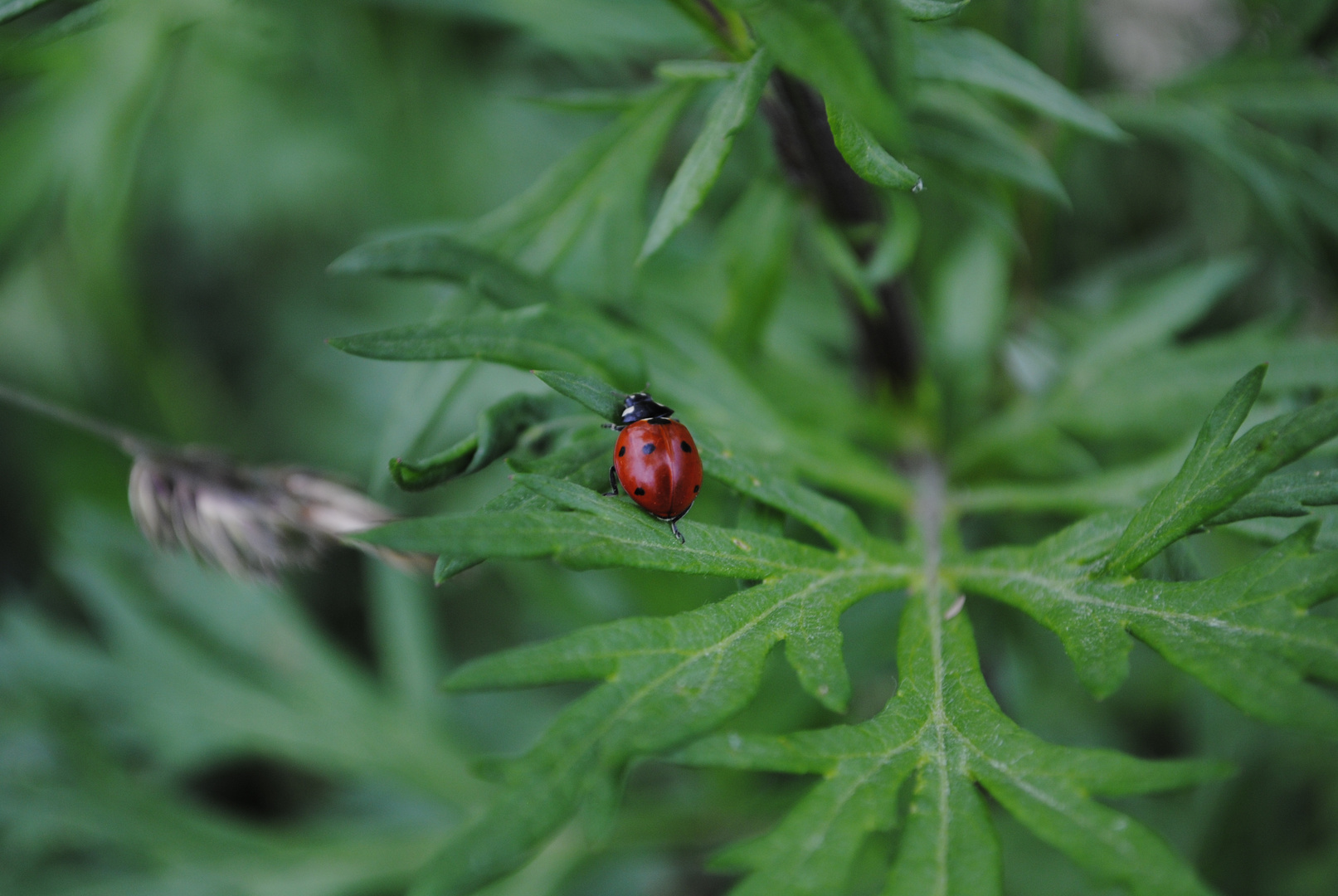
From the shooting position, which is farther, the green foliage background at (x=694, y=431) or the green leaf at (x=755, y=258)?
the green leaf at (x=755, y=258)

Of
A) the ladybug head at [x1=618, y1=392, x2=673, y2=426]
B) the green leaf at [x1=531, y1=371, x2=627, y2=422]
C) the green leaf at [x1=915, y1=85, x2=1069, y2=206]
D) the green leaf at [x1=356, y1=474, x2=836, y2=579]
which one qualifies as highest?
the green leaf at [x1=915, y1=85, x2=1069, y2=206]

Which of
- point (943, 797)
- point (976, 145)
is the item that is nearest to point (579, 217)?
point (976, 145)

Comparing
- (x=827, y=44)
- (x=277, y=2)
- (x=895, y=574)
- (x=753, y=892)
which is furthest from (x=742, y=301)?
(x=277, y=2)

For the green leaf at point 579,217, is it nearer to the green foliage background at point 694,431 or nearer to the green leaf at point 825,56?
the green foliage background at point 694,431

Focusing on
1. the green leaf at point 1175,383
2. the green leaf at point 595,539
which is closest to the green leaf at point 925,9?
the green leaf at point 595,539

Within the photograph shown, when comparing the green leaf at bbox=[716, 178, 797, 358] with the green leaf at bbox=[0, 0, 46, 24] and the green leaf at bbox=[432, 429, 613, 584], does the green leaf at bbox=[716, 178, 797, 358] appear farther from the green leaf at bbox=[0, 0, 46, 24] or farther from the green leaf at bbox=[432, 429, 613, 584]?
the green leaf at bbox=[0, 0, 46, 24]

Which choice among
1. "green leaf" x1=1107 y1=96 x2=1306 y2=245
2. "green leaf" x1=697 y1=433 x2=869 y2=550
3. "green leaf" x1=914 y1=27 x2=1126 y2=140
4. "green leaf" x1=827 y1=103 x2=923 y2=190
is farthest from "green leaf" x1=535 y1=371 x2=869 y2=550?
"green leaf" x1=1107 y1=96 x2=1306 y2=245
